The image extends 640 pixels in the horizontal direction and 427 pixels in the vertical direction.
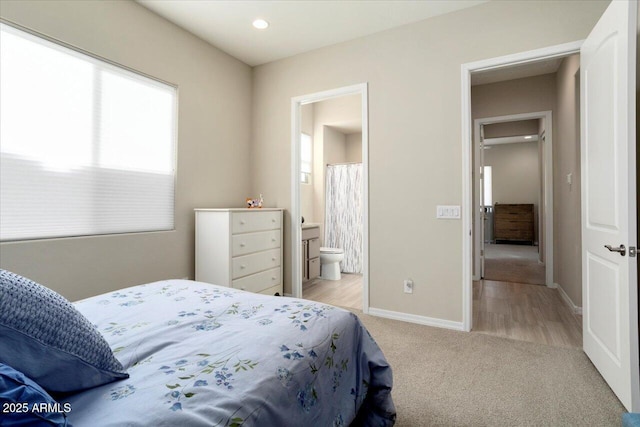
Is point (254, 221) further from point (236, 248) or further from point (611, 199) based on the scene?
point (611, 199)

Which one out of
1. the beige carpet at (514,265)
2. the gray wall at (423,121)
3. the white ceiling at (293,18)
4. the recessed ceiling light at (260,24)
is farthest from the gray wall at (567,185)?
the recessed ceiling light at (260,24)

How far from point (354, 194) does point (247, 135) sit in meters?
2.03

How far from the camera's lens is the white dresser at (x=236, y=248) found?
3043 mm

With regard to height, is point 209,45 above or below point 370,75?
above

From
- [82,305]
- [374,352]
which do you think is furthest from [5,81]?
[374,352]

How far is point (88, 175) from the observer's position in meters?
2.50

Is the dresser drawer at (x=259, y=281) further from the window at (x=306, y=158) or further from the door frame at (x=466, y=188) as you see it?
the window at (x=306, y=158)

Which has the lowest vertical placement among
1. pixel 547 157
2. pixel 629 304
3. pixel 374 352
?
pixel 374 352

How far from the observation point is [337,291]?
165 inches

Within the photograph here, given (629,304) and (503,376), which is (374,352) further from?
(629,304)

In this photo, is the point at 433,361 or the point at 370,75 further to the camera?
the point at 370,75

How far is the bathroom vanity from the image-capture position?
4.44 metres

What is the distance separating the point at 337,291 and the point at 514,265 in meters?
3.69

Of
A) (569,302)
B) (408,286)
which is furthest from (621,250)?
(569,302)
